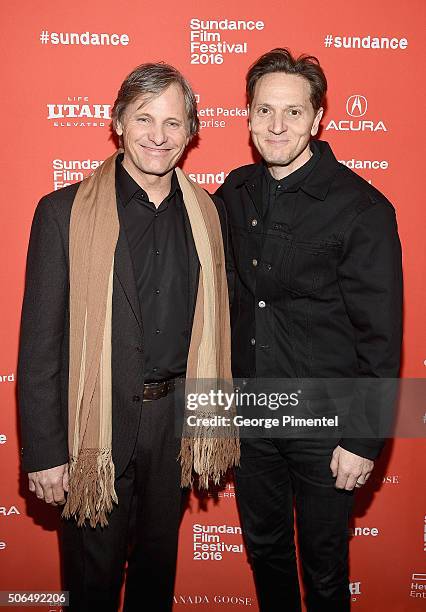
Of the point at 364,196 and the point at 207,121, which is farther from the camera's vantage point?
the point at 207,121

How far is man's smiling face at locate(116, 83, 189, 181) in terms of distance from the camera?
2031 mm

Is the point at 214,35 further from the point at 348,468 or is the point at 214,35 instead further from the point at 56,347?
Answer: the point at 348,468

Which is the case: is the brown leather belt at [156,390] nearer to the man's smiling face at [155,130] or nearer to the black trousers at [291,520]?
the black trousers at [291,520]

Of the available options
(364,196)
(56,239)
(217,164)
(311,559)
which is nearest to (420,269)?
(364,196)

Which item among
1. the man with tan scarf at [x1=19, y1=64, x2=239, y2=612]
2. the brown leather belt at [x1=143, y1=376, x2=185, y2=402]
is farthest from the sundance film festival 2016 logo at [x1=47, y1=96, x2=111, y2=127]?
the brown leather belt at [x1=143, y1=376, x2=185, y2=402]

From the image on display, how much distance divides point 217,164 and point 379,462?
4.83ft

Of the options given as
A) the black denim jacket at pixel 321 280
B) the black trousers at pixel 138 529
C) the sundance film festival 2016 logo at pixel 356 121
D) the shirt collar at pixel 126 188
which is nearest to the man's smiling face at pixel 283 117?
the black denim jacket at pixel 321 280

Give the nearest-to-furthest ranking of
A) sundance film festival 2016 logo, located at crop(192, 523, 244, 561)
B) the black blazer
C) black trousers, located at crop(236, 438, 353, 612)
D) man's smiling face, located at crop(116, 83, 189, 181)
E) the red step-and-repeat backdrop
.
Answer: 1. the black blazer
2. man's smiling face, located at crop(116, 83, 189, 181)
3. black trousers, located at crop(236, 438, 353, 612)
4. the red step-and-repeat backdrop
5. sundance film festival 2016 logo, located at crop(192, 523, 244, 561)

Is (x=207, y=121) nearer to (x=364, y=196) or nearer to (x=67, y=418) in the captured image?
(x=364, y=196)

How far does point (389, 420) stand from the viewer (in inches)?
82.4

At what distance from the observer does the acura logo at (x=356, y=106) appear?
2.51m

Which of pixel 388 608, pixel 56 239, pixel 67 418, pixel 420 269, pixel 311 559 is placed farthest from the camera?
pixel 388 608

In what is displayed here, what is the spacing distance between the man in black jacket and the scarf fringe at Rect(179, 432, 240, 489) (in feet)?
0.20

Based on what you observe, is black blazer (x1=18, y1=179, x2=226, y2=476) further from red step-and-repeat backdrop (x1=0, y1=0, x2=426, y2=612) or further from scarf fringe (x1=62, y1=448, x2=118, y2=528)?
red step-and-repeat backdrop (x1=0, y1=0, x2=426, y2=612)
